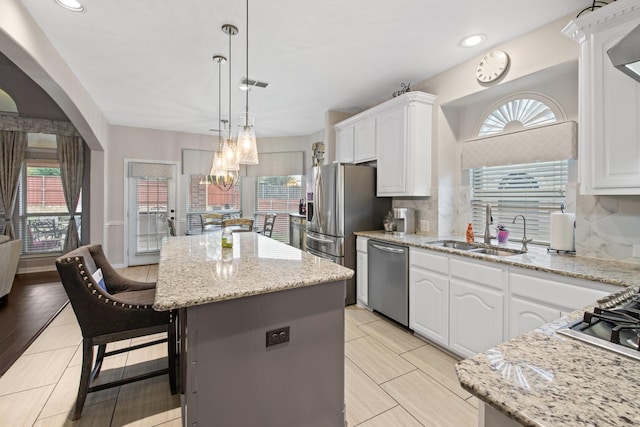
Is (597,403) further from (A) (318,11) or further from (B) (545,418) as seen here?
(A) (318,11)

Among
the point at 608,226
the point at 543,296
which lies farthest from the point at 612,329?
the point at 608,226

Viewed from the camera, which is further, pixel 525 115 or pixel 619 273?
pixel 525 115

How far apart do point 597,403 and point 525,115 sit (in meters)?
2.79

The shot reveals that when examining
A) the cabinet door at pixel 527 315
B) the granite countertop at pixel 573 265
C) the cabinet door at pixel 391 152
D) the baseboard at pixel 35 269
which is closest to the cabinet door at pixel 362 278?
the cabinet door at pixel 391 152

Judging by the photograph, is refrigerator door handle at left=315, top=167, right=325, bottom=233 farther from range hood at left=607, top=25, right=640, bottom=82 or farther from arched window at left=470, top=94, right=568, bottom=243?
range hood at left=607, top=25, right=640, bottom=82

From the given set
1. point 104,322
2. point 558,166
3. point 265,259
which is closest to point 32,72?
point 104,322

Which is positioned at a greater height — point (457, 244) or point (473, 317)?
point (457, 244)

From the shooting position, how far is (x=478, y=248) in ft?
9.07

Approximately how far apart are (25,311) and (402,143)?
183 inches

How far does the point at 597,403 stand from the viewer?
60 cm

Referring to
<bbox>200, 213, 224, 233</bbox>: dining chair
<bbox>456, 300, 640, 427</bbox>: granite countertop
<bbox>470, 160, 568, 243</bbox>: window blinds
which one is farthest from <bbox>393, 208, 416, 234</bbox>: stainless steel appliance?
<bbox>200, 213, 224, 233</bbox>: dining chair

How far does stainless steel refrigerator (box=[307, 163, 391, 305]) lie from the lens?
3.55 meters

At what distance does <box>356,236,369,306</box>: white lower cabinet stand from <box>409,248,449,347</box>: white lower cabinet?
0.69m

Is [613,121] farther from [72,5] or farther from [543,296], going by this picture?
[72,5]
